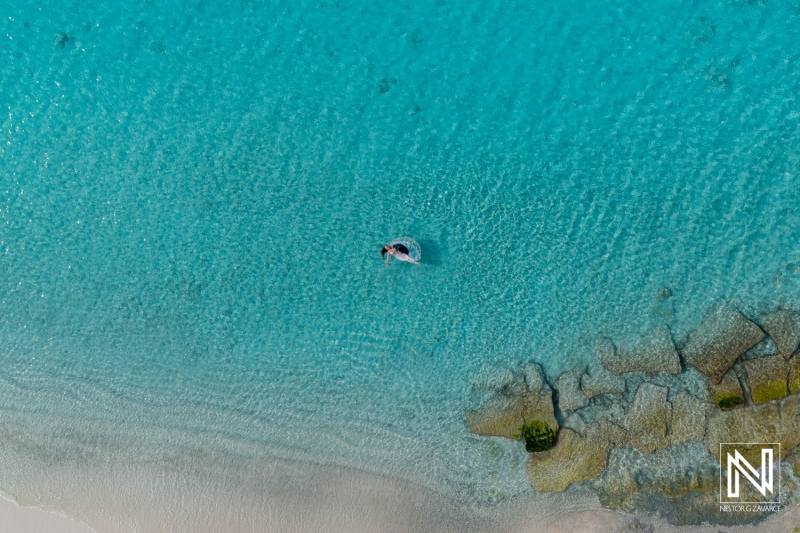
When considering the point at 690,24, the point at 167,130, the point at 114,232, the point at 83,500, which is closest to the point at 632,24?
the point at 690,24

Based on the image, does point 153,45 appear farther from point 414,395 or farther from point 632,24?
point 632,24

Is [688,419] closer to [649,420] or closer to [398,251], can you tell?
[649,420]

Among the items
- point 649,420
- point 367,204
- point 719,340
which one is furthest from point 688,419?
point 367,204

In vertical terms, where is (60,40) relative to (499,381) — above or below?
above


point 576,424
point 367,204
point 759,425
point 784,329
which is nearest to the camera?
point 759,425

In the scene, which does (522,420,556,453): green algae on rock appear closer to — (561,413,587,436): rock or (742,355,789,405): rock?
(561,413,587,436): rock

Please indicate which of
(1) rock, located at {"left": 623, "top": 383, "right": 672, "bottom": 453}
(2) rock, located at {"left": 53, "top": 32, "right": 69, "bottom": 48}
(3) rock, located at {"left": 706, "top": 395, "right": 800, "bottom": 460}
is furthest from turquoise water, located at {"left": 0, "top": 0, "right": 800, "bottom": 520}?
(3) rock, located at {"left": 706, "top": 395, "right": 800, "bottom": 460}

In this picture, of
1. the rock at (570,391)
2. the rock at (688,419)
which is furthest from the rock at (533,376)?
the rock at (688,419)
